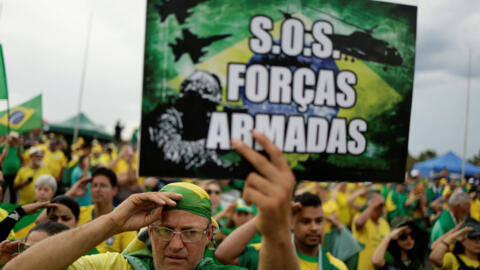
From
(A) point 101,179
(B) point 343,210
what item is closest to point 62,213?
(A) point 101,179

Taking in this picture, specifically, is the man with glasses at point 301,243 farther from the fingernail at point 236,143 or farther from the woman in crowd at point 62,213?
the fingernail at point 236,143

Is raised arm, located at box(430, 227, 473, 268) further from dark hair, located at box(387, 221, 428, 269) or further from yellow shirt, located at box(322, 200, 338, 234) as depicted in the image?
yellow shirt, located at box(322, 200, 338, 234)

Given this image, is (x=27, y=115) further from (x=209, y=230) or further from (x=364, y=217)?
(x=209, y=230)

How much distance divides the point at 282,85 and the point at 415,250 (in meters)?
3.88

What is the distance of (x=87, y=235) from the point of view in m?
1.94

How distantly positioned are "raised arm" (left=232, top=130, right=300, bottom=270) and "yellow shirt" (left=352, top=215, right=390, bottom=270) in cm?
406

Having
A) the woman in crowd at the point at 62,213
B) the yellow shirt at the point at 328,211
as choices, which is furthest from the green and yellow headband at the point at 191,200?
the yellow shirt at the point at 328,211

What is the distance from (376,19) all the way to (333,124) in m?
0.51

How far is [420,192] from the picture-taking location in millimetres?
10375

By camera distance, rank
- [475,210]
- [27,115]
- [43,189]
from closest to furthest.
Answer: [43,189] < [27,115] < [475,210]

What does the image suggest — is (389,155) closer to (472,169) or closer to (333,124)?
(333,124)

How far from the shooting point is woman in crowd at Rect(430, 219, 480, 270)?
14.7ft

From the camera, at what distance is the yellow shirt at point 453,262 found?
4461 mm

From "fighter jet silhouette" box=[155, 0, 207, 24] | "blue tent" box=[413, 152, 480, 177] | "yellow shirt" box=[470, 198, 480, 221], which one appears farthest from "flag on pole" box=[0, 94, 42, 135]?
"blue tent" box=[413, 152, 480, 177]
